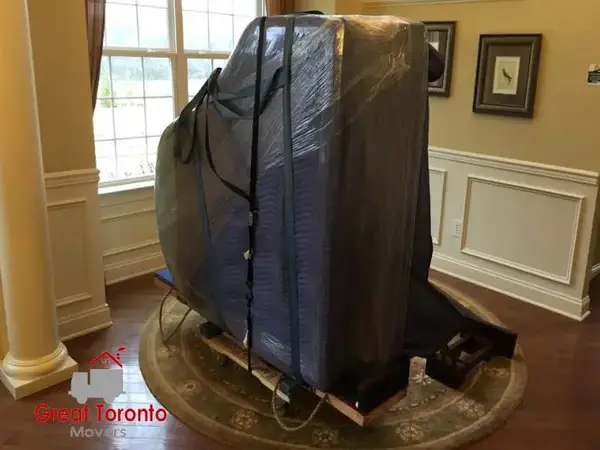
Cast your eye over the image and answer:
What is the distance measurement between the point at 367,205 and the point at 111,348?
5.78 ft

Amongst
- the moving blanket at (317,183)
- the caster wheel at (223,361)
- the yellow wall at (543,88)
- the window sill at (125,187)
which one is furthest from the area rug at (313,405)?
the yellow wall at (543,88)

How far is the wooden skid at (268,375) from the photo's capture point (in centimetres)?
226

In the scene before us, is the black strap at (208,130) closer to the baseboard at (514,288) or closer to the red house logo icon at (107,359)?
the red house logo icon at (107,359)

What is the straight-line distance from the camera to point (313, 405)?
104 inches

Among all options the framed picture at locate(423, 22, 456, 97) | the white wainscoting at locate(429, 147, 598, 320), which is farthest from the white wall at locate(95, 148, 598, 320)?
the framed picture at locate(423, 22, 456, 97)

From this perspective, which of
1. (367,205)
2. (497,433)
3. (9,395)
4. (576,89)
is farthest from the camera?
(576,89)

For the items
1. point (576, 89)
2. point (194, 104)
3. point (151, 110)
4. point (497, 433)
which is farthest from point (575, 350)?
point (151, 110)

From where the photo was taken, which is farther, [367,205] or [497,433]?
[497,433]

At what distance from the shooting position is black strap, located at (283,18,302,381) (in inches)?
83.3

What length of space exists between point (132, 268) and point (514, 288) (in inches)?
106

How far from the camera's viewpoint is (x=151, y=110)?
416 cm

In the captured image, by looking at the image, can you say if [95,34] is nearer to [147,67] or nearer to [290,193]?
[147,67]

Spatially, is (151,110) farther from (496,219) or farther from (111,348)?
(496,219)

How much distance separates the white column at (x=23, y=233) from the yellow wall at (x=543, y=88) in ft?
9.14
